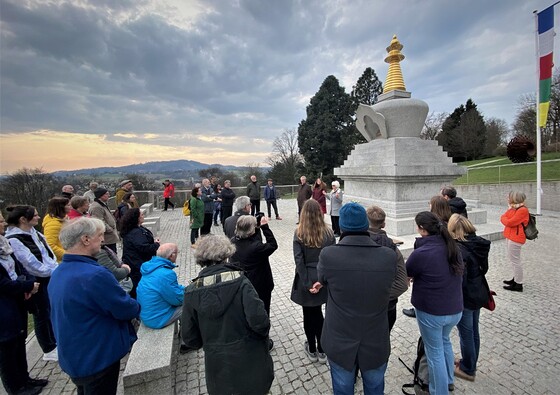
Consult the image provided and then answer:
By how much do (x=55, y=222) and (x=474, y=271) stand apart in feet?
17.5

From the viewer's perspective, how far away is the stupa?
7898mm

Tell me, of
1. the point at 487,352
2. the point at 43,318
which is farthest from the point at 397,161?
the point at 43,318

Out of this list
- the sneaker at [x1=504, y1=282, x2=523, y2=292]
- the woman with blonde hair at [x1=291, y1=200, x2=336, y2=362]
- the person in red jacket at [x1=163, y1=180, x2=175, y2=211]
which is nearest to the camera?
the woman with blonde hair at [x1=291, y1=200, x2=336, y2=362]

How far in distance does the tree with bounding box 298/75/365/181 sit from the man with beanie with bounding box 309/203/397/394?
25.9 m

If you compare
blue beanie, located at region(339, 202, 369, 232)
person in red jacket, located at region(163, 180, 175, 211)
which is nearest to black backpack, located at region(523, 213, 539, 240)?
blue beanie, located at region(339, 202, 369, 232)

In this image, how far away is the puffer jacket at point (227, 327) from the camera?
1.77 meters

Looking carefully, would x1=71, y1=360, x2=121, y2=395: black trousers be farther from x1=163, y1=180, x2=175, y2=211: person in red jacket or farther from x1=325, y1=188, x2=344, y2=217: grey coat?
x1=163, y1=180, x2=175, y2=211: person in red jacket

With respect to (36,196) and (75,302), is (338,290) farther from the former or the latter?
(36,196)

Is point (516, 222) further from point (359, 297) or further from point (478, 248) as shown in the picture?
point (359, 297)

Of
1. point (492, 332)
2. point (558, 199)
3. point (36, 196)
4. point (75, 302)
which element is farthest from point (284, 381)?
point (36, 196)

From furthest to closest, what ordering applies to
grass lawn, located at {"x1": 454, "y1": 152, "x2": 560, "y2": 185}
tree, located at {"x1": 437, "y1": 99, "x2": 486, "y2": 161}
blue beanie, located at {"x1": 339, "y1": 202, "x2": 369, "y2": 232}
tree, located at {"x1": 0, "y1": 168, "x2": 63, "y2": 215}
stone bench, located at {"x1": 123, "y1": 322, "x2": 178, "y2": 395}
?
1. tree, located at {"x1": 437, "y1": 99, "x2": 486, "y2": 161}
2. tree, located at {"x1": 0, "y1": 168, "x2": 63, "y2": 215}
3. grass lawn, located at {"x1": 454, "y1": 152, "x2": 560, "y2": 185}
4. stone bench, located at {"x1": 123, "y1": 322, "x2": 178, "y2": 395}
5. blue beanie, located at {"x1": 339, "y1": 202, "x2": 369, "y2": 232}

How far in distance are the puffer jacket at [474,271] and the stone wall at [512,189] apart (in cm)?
1392

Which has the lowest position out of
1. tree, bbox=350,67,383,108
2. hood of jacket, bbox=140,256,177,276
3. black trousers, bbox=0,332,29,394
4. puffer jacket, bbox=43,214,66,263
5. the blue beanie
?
black trousers, bbox=0,332,29,394

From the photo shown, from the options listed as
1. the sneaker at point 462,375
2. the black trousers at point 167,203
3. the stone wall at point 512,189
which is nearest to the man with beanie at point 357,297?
the sneaker at point 462,375
